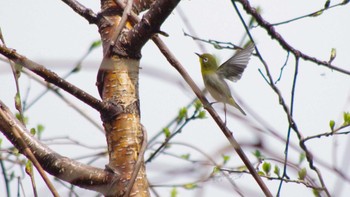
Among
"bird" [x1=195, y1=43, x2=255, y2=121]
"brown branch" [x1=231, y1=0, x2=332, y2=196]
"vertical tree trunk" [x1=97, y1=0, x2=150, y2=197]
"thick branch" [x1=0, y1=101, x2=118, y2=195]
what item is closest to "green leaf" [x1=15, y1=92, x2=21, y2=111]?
"thick branch" [x1=0, y1=101, x2=118, y2=195]

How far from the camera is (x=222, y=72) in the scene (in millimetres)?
3963

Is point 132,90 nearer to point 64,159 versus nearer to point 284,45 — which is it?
point 64,159

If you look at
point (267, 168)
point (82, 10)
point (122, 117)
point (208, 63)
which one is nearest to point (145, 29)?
point (122, 117)

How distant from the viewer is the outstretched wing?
12.3 ft

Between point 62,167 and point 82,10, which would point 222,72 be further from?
point 62,167

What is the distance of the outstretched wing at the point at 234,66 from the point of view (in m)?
3.75

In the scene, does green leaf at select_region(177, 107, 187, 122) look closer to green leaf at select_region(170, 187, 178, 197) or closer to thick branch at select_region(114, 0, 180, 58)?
green leaf at select_region(170, 187, 178, 197)

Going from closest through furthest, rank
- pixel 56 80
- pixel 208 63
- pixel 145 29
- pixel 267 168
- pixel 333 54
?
pixel 56 80 < pixel 145 29 < pixel 333 54 < pixel 267 168 < pixel 208 63

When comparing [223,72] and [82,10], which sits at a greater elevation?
[223,72]

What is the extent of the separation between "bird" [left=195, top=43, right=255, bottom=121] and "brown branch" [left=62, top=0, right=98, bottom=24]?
119 cm

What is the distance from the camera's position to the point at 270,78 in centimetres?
171

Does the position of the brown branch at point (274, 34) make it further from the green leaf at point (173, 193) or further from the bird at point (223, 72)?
the green leaf at point (173, 193)

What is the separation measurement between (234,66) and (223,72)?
101mm

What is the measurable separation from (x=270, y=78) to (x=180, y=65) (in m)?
0.92
